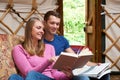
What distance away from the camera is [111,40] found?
128 inches

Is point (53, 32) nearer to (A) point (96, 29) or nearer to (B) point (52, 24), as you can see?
(B) point (52, 24)

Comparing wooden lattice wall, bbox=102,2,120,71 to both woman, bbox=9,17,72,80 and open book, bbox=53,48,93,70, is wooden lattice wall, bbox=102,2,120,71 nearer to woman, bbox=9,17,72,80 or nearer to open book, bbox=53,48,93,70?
woman, bbox=9,17,72,80

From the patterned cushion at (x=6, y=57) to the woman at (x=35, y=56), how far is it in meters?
0.09

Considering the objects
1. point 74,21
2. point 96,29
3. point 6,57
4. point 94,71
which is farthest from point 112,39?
point 6,57

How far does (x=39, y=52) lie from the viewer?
1.72m

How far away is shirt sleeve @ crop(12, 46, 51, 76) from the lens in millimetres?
1552

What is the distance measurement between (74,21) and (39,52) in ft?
9.94

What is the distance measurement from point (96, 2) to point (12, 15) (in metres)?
1.07

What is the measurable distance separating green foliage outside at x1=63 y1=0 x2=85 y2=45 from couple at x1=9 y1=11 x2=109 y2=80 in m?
2.76

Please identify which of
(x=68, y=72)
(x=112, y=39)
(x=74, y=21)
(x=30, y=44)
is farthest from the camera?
(x=74, y=21)

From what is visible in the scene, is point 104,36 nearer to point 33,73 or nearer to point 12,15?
point 12,15

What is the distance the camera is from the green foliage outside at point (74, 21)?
4658mm

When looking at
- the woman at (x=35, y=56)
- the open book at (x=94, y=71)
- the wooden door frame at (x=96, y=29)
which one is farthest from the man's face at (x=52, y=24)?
the wooden door frame at (x=96, y=29)

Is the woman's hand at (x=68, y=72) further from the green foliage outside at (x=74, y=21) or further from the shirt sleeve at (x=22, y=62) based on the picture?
the green foliage outside at (x=74, y=21)
